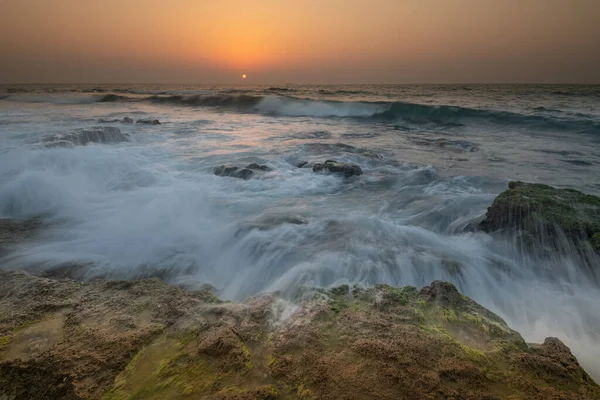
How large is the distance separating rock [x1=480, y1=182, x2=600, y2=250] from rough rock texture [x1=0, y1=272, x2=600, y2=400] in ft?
7.20

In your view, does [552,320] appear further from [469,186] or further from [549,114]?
[549,114]

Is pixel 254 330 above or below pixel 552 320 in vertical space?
above

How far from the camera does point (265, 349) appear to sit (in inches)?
70.3

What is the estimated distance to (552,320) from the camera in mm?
2637

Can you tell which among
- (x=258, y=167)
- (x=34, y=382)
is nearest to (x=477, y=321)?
(x=34, y=382)

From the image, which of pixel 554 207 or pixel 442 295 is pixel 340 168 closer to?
pixel 554 207

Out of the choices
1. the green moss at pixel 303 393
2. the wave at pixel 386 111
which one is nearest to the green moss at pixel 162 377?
the green moss at pixel 303 393

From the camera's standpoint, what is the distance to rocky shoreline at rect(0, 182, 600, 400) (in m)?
1.53

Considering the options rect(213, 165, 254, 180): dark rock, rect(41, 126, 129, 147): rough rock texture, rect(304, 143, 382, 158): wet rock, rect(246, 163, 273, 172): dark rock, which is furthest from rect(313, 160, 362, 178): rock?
rect(41, 126, 129, 147): rough rock texture

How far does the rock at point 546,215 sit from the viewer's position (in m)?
3.55

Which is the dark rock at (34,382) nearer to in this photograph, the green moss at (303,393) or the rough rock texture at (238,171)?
the green moss at (303,393)

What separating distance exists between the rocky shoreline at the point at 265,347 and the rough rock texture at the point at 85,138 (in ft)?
20.5

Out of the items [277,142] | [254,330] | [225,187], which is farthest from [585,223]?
[277,142]

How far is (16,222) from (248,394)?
4.41m
